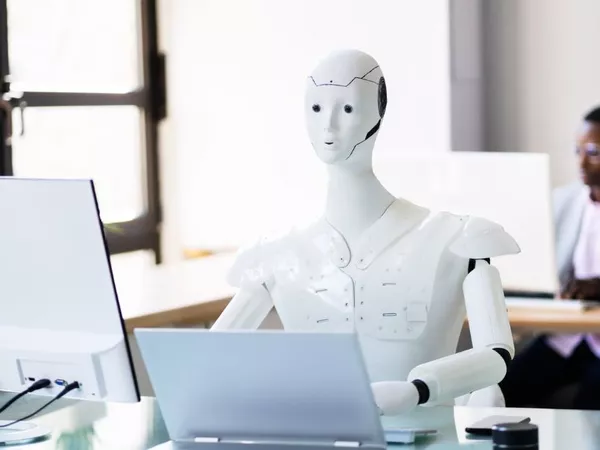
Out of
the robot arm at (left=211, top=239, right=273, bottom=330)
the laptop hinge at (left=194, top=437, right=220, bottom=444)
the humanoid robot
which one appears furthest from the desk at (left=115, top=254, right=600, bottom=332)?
the laptop hinge at (left=194, top=437, right=220, bottom=444)

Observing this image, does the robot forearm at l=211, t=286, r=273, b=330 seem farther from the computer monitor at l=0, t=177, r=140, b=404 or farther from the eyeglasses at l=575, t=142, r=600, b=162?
the eyeglasses at l=575, t=142, r=600, b=162

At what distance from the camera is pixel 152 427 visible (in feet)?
5.96

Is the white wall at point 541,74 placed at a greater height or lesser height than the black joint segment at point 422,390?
greater

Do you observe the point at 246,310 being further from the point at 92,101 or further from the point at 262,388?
the point at 92,101

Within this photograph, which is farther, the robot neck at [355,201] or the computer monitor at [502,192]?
the computer monitor at [502,192]

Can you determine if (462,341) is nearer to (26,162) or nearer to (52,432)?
(26,162)

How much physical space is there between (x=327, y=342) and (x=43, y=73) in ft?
8.18

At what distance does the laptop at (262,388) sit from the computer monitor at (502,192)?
6.33 ft

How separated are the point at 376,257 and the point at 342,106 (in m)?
0.26

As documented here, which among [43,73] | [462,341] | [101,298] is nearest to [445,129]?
[462,341]

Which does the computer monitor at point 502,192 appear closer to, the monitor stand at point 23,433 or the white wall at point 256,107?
the white wall at point 256,107

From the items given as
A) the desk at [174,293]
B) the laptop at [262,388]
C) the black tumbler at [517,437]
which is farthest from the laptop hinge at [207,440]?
the desk at [174,293]

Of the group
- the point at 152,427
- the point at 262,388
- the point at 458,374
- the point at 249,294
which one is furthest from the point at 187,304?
the point at 262,388

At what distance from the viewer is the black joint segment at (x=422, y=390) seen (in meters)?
1.72
